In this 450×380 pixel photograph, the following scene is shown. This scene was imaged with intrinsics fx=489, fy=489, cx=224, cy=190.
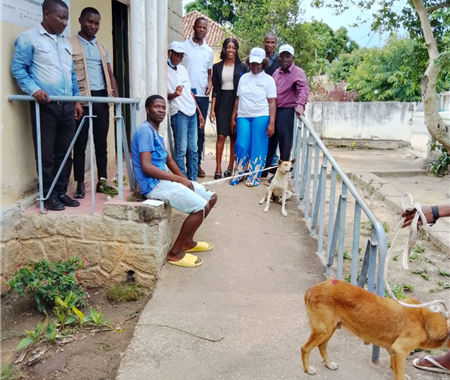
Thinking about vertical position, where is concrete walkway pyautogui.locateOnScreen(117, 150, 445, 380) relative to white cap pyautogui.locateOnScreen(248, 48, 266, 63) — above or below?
below

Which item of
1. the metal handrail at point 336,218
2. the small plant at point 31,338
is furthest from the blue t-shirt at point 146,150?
the metal handrail at point 336,218

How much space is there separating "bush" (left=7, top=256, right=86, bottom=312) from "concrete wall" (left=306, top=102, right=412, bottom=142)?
12259mm

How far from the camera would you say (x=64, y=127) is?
160 inches

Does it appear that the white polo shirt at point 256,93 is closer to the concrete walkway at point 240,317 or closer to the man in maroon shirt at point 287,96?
the man in maroon shirt at point 287,96

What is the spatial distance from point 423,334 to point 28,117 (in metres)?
3.40

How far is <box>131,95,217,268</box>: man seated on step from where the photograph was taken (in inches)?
159

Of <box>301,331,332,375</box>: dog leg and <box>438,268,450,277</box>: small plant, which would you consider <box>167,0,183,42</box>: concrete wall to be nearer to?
<box>438,268,450,277</box>: small plant

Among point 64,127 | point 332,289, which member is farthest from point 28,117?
point 332,289

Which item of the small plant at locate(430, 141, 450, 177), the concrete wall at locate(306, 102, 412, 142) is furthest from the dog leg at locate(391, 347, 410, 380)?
the concrete wall at locate(306, 102, 412, 142)

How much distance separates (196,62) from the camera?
19.5 ft

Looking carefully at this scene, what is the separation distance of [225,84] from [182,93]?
0.86m

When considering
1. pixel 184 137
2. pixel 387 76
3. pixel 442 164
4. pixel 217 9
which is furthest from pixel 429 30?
pixel 217 9

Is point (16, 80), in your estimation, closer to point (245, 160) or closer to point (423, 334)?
point (245, 160)

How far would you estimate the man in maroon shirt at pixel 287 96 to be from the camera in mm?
5820
